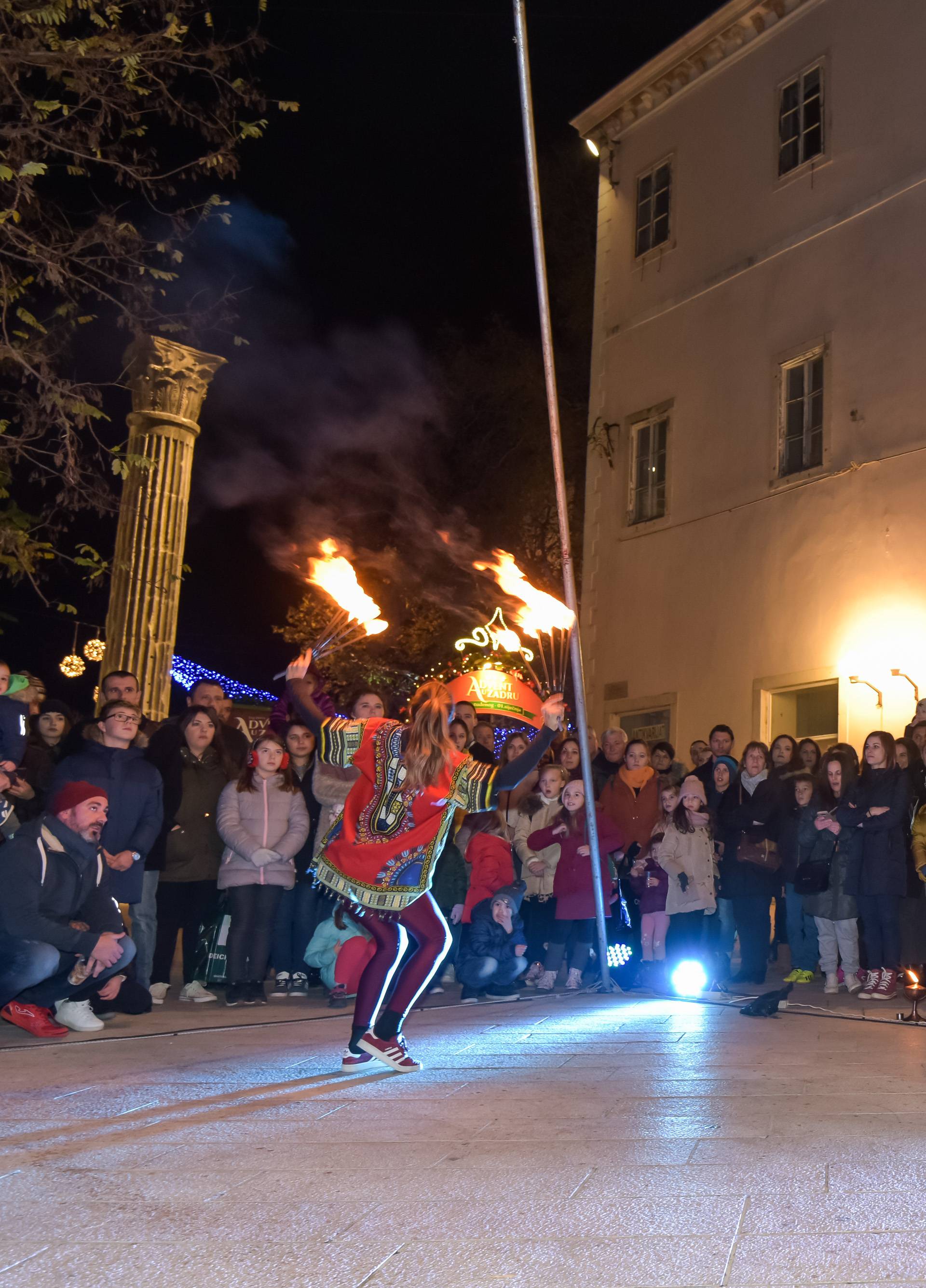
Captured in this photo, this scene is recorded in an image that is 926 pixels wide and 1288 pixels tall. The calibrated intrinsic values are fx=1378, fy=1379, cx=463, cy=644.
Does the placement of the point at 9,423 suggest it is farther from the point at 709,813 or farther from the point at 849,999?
the point at 849,999

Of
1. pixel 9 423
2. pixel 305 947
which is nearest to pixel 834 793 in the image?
pixel 305 947

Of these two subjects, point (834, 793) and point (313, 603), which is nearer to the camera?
point (834, 793)

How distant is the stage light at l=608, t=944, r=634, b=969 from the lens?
10.2 m

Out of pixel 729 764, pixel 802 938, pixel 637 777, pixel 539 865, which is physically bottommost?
pixel 802 938

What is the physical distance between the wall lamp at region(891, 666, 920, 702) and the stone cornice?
8450 mm

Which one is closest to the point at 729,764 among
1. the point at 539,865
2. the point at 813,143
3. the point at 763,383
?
the point at 539,865

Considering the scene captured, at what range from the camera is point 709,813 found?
1091 cm

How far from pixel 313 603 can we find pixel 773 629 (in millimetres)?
14756

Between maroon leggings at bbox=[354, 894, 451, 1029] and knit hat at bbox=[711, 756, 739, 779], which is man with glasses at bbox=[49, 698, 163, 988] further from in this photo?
knit hat at bbox=[711, 756, 739, 779]

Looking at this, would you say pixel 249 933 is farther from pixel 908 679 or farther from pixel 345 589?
pixel 908 679

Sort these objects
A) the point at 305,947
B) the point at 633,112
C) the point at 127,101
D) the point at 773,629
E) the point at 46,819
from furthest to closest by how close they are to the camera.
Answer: the point at 633,112, the point at 773,629, the point at 127,101, the point at 305,947, the point at 46,819

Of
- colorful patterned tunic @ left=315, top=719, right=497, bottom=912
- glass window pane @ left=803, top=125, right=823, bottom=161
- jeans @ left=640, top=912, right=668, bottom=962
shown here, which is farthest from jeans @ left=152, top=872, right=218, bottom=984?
glass window pane @ left=803, top=125, right=823, bottom=161

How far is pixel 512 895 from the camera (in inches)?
397

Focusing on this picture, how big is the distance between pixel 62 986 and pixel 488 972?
3177 mm
